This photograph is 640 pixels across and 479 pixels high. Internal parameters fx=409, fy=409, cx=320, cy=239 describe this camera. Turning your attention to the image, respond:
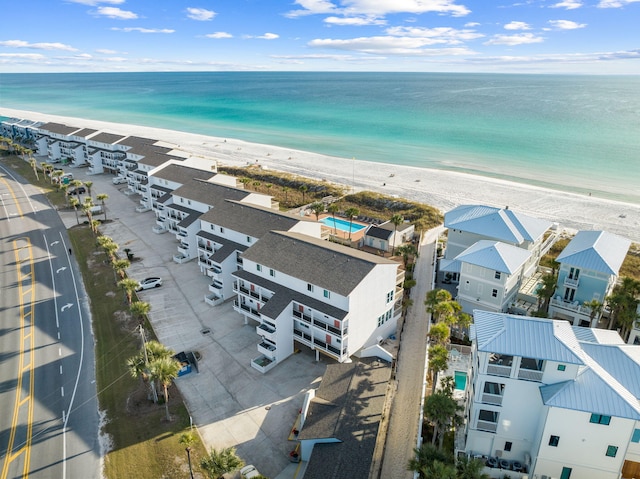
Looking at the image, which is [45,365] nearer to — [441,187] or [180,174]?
[180,174]

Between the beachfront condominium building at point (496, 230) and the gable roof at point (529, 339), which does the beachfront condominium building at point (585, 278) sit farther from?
the gable roof at point (529, 339)

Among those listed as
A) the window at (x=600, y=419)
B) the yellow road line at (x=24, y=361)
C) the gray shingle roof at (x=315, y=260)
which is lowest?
the yellow road line at (x=24, y=361)

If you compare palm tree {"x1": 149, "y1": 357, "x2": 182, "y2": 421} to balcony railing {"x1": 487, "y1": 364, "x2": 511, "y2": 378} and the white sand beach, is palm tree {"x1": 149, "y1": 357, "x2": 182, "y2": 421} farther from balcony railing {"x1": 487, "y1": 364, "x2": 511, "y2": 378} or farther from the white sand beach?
the white sand beach

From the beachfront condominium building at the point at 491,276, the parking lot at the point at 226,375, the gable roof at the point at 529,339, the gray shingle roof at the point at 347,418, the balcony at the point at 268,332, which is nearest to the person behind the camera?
the gable roof at the point at 529,339

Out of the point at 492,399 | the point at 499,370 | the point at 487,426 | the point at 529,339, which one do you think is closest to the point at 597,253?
the point at 529,339

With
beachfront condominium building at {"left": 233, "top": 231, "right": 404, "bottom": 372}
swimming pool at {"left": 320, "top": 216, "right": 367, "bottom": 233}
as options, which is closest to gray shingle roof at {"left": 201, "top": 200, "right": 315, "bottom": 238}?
beachfront condominium building at {"left": 233, "top": 231, "right": 404, "bottom": 372}

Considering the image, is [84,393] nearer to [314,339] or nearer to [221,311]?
[221,311]

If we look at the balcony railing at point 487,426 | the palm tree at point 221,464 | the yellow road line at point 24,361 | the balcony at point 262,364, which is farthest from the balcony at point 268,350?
the yellow road line at point 24,361

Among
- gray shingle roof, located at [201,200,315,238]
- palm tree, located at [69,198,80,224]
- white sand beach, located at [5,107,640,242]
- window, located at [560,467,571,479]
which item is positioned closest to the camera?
window, located at [560,467,571,479]
